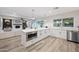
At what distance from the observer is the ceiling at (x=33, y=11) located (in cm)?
182

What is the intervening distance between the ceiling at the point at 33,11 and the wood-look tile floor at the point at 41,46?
0.66 m

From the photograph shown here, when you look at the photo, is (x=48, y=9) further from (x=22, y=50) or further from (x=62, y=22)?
(x=22, y=50)

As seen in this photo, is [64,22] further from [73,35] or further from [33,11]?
[73,35]

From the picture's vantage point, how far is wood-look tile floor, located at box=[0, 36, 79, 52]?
1.85m

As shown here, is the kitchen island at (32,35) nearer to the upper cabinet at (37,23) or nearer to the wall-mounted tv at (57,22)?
the upper cabinet at (37,23)

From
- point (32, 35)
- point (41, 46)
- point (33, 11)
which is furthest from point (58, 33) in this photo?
point (33, 11)

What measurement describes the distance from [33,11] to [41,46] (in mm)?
1015

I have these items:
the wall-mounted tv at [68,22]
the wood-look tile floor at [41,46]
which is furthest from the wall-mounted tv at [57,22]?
the wood-look tile floor at [41,46]

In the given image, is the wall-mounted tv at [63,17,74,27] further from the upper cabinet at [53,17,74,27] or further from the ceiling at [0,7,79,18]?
the ceiling at [0,7,79,18]

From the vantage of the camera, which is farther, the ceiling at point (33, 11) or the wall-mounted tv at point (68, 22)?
the wall-mounted tv at point (68, 22)

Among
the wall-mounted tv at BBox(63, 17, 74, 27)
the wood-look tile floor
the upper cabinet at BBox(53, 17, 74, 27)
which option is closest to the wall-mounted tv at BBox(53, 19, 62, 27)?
the upper cabinet at BBox(53, 17, 74, 27)
